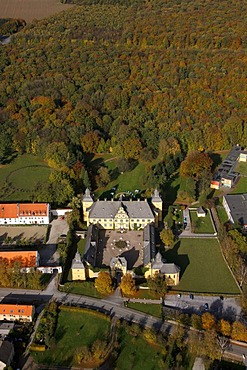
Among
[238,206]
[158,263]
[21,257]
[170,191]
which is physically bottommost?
[170,191]

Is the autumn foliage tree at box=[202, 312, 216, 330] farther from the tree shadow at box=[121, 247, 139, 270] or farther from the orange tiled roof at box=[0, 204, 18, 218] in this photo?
the orange tiled roof at box=[0, 204, 18, 218]

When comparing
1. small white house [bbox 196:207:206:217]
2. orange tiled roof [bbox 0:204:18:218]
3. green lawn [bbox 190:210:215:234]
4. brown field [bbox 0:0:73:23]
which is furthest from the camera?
brown field [bbox 0:0:73:23]

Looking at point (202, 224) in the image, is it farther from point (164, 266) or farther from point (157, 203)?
point (164, 266)

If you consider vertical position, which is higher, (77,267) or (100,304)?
(77,267)

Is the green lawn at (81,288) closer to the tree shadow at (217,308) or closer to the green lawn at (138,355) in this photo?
the green lawn at (138,355)

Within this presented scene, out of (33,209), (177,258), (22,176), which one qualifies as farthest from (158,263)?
(22,176)

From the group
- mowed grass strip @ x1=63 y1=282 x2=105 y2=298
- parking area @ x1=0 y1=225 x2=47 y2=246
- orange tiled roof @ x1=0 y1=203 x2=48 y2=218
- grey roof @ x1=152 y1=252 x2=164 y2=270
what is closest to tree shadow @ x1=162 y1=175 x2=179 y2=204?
grey roof @ x1=152 y1=252 x2=164 y2=270
